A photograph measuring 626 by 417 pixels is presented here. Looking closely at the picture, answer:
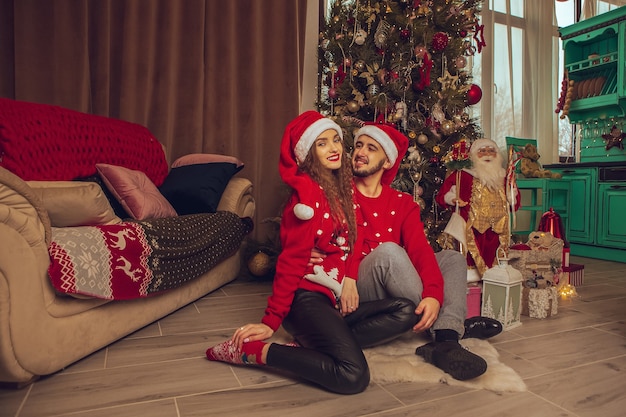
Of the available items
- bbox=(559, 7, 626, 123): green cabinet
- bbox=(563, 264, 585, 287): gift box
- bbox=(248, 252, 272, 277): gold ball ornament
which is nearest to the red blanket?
bbox=(248, 252, 272, 277): gold ball ornament

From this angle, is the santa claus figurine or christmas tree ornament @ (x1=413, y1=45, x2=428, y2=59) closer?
the santa claus figurine

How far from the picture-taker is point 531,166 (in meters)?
4.17

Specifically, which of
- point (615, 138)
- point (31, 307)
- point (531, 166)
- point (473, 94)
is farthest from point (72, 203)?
point (615, 138)

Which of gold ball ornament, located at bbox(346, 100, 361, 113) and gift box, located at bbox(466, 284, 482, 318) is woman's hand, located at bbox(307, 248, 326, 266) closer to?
gift box, located at bbox(466, 284, 482, 318)

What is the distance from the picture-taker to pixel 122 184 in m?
2.36

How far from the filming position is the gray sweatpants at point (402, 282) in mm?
1603

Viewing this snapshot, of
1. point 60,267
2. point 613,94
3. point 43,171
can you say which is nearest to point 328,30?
point 43,171

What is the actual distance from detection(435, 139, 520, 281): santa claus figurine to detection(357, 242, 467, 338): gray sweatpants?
0.91 meters

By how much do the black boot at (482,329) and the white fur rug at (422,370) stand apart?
0.05 metres

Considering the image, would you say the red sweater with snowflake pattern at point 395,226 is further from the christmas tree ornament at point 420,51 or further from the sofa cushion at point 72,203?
the christmas tree ornament at point 420,51

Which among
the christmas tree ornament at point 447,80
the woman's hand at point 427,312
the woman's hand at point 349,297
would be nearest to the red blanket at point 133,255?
the woman's hand at point 349,297

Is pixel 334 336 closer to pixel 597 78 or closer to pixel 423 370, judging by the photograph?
→ pixel 423 370

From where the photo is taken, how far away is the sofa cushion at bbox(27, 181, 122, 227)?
67.8 inches

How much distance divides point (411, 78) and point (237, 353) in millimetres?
2160
